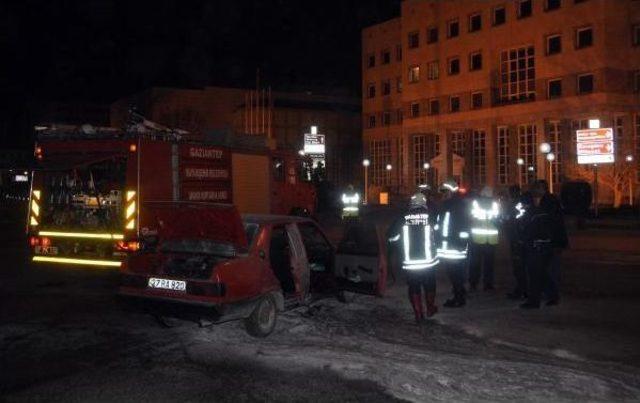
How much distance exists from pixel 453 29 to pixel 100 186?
49238 millimetres

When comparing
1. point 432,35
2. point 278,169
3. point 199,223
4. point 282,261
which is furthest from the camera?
point 432,35

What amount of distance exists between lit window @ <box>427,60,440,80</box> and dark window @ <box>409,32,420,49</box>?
2659 mm

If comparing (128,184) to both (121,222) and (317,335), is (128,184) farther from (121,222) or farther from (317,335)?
(317,335)

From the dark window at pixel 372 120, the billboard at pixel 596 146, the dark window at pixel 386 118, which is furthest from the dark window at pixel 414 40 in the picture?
the billboard at pixel 596 146

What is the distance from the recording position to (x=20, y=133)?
4259 inches

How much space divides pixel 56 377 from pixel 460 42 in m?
54.1

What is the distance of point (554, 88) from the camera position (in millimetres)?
48969

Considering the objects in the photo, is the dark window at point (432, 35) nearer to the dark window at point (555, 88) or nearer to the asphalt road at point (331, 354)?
the dark window at point (555, 88)

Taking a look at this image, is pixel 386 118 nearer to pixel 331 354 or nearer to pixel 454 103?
pixel 454 103

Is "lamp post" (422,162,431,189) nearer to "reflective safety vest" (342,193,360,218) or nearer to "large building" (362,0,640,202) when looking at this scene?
"large building" (362,0,640,202)

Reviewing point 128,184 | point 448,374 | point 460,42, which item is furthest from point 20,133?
point 448,374

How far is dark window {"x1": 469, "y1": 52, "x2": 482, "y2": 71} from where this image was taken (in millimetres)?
54809

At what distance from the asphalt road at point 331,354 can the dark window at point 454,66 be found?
47.9m

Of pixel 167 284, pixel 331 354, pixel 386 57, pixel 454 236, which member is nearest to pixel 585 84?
pixel 386 57
